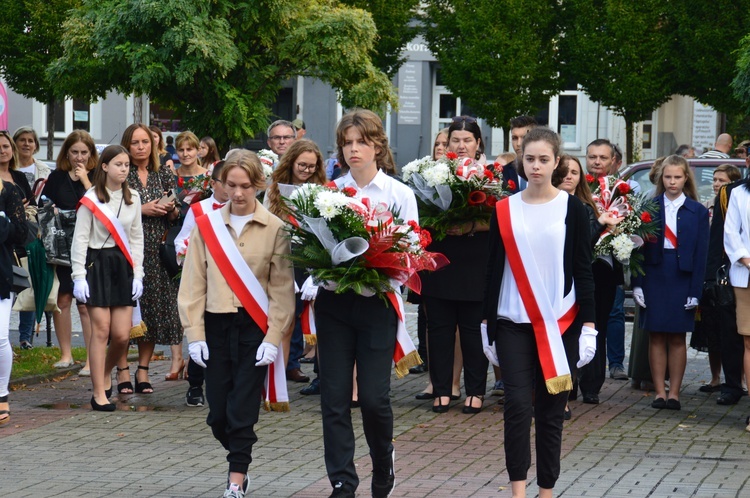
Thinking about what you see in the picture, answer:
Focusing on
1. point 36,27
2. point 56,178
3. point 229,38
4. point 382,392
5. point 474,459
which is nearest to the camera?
point 382,392

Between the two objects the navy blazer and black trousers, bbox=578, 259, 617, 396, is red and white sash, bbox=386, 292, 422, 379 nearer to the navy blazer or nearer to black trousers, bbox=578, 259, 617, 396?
black trousers, bbox=578, 259, 617, 396

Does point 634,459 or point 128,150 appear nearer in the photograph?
point 634,459

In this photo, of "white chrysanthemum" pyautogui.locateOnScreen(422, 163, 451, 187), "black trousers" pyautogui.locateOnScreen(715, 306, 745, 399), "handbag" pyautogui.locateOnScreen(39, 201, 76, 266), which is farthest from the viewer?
"handbag" pyautogui.locateOnScreen(39, 201, 76, 266)

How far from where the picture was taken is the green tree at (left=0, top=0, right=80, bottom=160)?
31.1 metres

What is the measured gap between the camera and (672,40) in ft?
91.0

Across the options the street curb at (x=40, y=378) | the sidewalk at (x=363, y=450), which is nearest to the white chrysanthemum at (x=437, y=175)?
the sidewalk at (x=363, y=450)

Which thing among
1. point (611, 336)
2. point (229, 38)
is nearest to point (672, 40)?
point (229, 38)

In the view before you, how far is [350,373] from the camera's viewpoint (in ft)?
21.3

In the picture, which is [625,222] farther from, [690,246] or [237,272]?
[237,272]

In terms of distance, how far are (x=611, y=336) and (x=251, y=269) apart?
587cm

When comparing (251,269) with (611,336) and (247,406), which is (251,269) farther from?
(611,336)

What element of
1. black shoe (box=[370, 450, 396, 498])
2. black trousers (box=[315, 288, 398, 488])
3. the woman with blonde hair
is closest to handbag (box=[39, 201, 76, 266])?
the woman with blonde hair

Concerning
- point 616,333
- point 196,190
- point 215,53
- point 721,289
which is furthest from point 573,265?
point 215,53

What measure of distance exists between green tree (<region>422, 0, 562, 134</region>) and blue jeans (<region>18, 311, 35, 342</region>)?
698 inches
